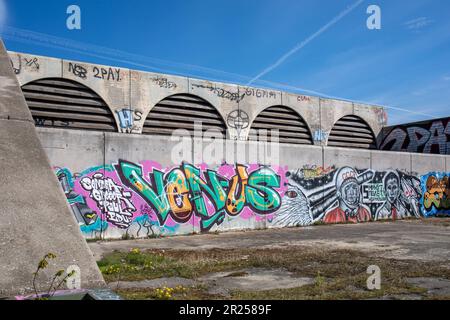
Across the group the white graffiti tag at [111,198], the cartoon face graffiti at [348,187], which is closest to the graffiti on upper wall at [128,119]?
the white graffiti tag at [111,198]

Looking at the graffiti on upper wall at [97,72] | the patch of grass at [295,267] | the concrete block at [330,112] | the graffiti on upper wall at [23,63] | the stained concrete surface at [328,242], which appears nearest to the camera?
the patch of grass at [295,267]

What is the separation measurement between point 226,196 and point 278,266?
634cm

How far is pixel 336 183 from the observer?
16.1m

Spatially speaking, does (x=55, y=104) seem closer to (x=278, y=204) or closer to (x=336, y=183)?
(x=278, y=204)

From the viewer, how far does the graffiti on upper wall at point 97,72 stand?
1362 cm

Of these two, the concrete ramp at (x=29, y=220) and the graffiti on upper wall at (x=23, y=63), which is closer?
the concrete ramp at (x=29, y=220)

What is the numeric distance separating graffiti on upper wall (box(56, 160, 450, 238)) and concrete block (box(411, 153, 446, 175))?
0.45 m

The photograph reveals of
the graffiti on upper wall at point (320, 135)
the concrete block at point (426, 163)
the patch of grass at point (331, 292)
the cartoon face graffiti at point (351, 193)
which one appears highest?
the graffiti on upper wall at point (320, 135)

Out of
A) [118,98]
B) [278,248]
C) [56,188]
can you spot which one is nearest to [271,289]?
[56,188]

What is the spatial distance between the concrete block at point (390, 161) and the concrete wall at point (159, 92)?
102 inches

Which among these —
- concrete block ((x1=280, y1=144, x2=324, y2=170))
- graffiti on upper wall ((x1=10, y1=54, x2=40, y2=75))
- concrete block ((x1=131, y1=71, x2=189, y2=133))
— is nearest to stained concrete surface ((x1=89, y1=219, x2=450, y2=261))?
concrete block ((x1=280, y1=144, x2=324, y2=170))

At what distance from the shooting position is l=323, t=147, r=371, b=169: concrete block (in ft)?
52.3

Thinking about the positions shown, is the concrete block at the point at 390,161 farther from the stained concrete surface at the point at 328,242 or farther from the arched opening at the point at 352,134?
the stained concrete surface at the point at 328,242

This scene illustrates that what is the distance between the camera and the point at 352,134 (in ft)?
66.8
